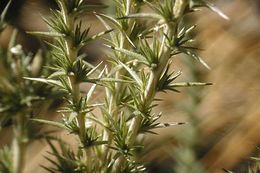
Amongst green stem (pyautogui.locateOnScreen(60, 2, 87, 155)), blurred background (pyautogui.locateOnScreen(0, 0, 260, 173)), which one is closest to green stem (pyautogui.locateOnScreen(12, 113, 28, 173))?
green stem (pyautogui.locateOnScreen(60, 2, 87, 155))

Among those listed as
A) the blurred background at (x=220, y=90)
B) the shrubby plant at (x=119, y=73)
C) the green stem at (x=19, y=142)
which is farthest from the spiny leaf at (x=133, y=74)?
the blurred background at (x=220, y=90)

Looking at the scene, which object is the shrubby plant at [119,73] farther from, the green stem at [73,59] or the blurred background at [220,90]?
the blurred background at [220,90]

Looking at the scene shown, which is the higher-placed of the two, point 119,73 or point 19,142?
point 119,73

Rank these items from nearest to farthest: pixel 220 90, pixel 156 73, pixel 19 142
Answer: pixel 156 73 → pixel 19 142 → pixel 220 90

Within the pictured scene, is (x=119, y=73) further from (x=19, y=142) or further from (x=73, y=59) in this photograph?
(x=19, y=142)

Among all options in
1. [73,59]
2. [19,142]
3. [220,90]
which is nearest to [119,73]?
[73,59]

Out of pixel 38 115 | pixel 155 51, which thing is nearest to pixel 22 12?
pixel 38 115

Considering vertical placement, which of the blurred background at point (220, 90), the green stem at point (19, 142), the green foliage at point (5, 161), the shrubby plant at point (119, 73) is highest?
the shrubby plant at point (119, 73)

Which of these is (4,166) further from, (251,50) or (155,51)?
(251,50)

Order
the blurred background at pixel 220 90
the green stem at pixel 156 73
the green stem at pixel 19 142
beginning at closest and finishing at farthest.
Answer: the green stem at pixel 156 73
the green stem at pixel 19 142
the blurred background at pixel 220 90
